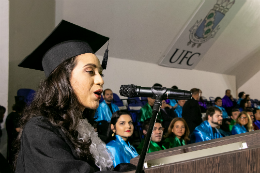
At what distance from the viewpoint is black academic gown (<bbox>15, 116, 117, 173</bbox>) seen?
74cm

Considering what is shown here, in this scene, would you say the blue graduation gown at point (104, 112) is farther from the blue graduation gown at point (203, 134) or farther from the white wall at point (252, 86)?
the white wall at point (252, 86)

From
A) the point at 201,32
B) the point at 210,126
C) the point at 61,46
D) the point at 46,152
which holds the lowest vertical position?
the point at 210,126

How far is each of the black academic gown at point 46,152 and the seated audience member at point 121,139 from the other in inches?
76.4

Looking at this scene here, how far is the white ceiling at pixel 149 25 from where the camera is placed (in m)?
6.00

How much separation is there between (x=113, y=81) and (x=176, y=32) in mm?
2690

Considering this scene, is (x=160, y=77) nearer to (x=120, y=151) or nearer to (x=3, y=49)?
(x=3, y=49)

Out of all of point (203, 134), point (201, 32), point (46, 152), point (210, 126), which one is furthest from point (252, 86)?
point (46, 152)

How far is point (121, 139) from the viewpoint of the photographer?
2996mm

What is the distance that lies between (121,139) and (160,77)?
5882 millimetres

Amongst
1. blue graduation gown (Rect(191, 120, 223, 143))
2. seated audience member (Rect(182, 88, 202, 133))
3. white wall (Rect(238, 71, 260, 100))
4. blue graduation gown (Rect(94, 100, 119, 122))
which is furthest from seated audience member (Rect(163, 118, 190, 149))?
white wall (Rect(238, 71, 260, 100))

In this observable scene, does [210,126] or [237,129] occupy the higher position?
[210,126]

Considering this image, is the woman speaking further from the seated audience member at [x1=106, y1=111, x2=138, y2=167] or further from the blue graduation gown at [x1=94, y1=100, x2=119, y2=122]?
the blue graduation gown at [x1=94, y1=100, x2=119, y2=122]

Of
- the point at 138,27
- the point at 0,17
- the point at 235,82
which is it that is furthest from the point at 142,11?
the point at 235,82

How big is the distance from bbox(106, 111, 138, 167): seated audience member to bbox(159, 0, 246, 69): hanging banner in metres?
5.46
